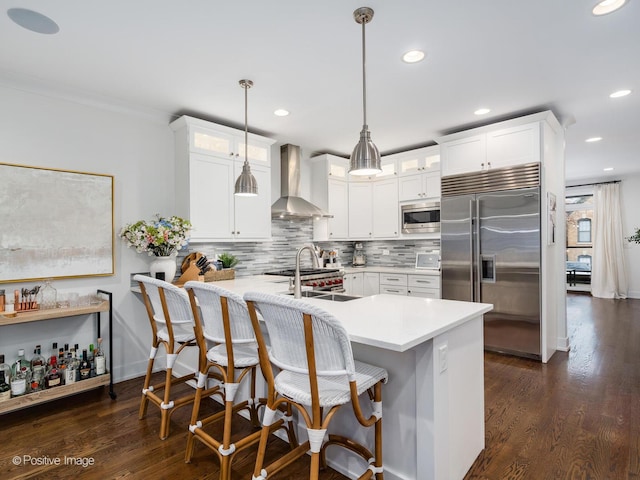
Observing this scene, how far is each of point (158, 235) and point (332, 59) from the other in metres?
2.06

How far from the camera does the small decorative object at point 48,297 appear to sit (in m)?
2.76

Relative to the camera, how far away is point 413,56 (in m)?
2.50

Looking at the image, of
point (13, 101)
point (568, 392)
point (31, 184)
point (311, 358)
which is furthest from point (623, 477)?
point (13, 101)

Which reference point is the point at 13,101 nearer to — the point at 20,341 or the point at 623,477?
the point at 20,341

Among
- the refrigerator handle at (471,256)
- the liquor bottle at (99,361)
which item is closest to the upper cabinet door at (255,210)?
the liquor bottle at (99,361)

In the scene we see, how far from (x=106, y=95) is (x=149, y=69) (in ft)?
2.51

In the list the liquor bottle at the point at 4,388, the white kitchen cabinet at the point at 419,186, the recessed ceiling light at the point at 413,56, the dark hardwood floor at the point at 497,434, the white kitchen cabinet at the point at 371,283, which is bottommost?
the dark hardwood floor at the point at 497,434

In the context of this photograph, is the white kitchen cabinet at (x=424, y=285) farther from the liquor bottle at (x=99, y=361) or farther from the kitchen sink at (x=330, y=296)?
the liquor bottle at (x=99, y=361)

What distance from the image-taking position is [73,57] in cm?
248

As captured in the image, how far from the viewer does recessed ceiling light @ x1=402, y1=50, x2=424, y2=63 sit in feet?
8.02

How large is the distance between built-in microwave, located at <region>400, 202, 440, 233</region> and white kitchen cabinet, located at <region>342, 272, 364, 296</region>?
3.00 ft

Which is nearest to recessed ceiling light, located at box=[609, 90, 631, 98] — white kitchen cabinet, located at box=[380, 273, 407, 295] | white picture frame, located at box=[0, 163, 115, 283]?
white kitchen cabinet, located at box=[380, 273, 407, 295]

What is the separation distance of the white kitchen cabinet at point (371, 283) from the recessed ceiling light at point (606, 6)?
11.7 feet

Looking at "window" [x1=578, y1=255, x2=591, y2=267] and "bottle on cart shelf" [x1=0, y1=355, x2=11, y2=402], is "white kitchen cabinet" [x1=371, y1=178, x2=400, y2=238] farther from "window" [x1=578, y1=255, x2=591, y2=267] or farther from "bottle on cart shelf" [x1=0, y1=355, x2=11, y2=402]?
"window" [x1=578, y1=255, x2=591, y2=267]
